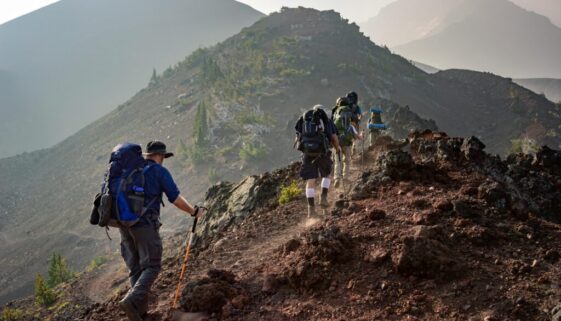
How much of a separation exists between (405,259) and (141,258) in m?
3.05

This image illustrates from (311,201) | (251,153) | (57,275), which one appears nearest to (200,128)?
(251,153)

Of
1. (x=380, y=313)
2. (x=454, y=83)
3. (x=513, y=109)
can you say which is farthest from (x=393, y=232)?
(x=454, y=83)

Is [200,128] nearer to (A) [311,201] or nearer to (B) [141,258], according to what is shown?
(A) [311,201]

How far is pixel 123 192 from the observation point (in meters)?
4.93

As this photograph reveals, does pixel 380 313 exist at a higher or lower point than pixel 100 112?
lower

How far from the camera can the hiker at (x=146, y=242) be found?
4.94 metres

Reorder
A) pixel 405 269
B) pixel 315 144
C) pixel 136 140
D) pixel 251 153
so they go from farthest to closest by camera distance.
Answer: pixel 136 140 → pixel 251 153 → pixel 315 144 → pixel 405 269

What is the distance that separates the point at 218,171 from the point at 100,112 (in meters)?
135

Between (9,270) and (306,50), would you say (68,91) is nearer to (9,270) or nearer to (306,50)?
(306,50)

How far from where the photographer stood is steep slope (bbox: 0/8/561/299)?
175 feet

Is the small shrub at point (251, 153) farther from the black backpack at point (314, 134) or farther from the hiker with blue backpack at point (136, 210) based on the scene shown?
the hiker with blue backpack at point (136, 210)

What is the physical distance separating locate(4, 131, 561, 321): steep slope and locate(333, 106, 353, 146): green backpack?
8.77 feet

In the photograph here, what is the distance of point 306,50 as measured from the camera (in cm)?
8906

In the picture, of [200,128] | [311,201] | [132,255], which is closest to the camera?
[132,255]
